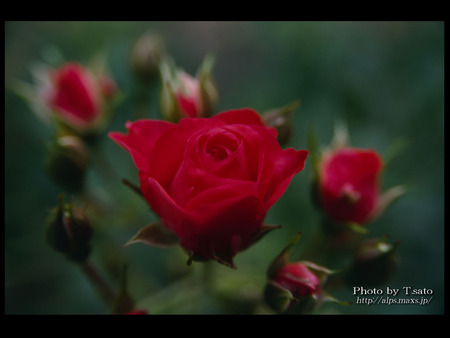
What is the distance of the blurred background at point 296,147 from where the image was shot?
0.98m

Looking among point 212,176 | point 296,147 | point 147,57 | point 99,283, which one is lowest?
point 99,283

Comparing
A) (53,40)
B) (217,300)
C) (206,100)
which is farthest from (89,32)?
(217,300)

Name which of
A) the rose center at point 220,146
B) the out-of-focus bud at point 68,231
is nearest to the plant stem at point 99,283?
the out-of-focus bud at point 68,231

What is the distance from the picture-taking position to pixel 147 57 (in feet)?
3.07

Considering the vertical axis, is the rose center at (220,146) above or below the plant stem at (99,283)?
above

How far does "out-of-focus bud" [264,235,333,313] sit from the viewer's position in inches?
24.1

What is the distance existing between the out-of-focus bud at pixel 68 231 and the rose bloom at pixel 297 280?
27cm

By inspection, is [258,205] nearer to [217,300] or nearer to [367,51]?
[217,300]

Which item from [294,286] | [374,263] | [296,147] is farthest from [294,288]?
[296,147]

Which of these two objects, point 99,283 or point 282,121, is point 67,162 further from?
point 282,121

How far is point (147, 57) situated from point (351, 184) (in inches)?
17.9

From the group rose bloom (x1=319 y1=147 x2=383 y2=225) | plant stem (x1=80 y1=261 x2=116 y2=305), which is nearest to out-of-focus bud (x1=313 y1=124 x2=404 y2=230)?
rose bloom (x1=319 y1=147 x2=383 y2=225)

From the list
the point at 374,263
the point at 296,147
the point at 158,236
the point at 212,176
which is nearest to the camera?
the point at 212,176

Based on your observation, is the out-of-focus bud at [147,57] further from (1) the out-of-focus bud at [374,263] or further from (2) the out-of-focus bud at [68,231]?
(1) the out-of-focus bud at [374,263]
